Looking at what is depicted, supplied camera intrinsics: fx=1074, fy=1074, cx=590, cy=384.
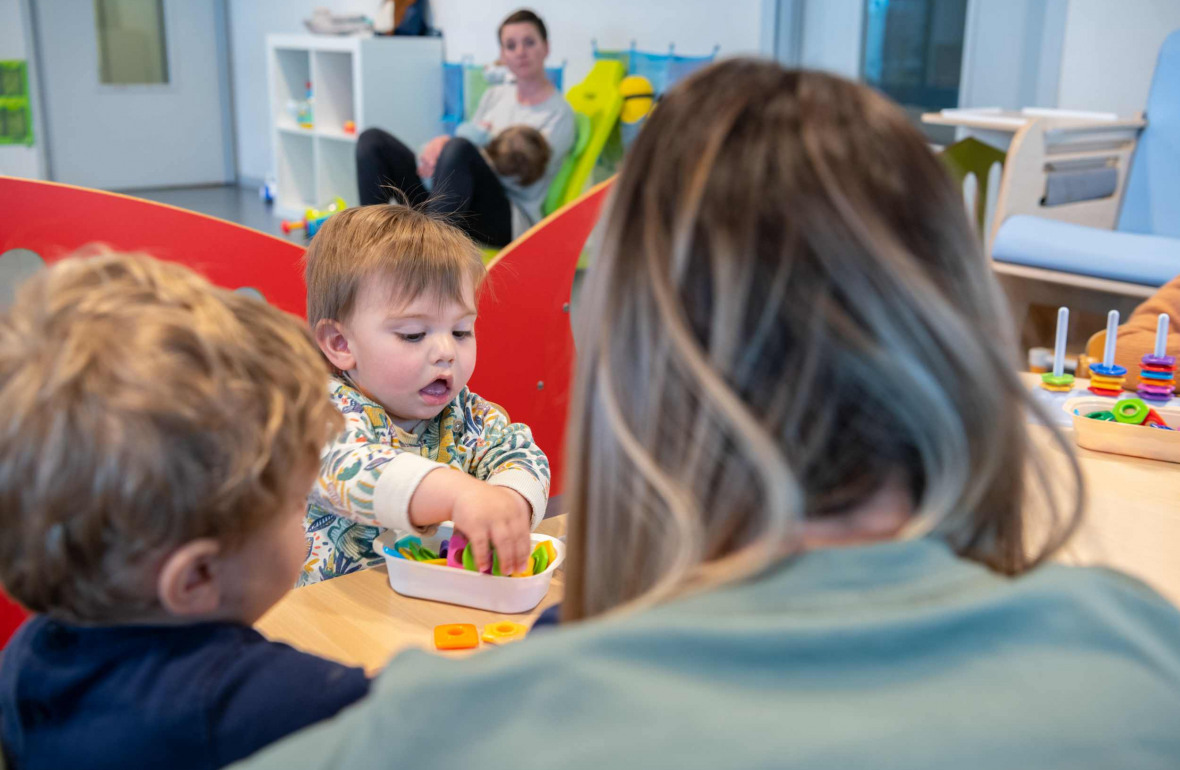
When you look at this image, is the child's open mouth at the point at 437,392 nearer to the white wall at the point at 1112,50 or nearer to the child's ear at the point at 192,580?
the child's ear at the point at 192,580

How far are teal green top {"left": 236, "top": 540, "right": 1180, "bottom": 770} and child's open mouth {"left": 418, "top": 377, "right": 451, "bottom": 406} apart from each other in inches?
26.8

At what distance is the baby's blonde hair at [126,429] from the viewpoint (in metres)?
0.47

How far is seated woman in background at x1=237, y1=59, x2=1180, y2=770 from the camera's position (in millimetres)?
358

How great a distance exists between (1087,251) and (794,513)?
2.35 metres

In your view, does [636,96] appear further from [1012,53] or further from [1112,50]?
[1112,50]

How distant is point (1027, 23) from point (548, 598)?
313cm

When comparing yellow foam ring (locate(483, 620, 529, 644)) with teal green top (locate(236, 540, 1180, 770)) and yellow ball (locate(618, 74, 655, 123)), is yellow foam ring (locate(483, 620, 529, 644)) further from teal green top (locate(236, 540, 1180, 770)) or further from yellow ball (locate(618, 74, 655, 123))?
yellow ball (locate(618, 74, 655, 123))

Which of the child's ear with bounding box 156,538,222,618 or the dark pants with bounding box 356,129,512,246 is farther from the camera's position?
the dark pants with bounding box 356,129,512,246

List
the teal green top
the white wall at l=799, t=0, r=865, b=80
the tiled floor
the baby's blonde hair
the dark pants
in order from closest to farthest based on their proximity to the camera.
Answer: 1. the teal green top
2. the baby's blonde hair
3. the dark pants
4. the white wall at l=799, t=0, r=865, b=80
5. the tiled floor

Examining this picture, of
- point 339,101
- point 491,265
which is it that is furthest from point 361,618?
point 339,101

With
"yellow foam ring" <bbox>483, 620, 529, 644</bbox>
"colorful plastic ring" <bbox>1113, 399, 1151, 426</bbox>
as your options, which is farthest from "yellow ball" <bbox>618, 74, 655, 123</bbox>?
"yellow foam ring" <bbox>483, 620, 529, 644</bbox>

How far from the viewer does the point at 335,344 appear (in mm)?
1087

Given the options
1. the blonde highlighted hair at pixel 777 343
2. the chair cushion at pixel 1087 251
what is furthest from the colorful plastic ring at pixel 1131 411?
the chair cushion at pixel 1087 251

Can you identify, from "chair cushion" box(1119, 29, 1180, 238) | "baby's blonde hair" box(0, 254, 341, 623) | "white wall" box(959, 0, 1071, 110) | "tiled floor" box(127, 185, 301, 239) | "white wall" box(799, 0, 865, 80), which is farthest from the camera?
"tiled floor" box(127, 185, 301, 239)
